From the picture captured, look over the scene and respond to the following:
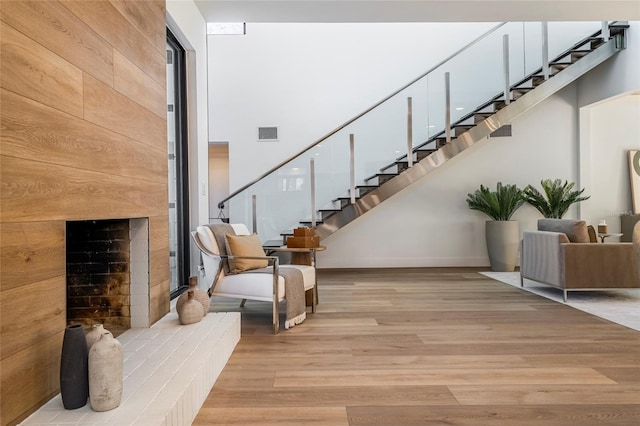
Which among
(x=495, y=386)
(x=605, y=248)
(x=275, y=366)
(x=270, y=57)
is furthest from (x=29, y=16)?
(x=270, y=57)

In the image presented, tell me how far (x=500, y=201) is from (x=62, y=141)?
6.59 meters

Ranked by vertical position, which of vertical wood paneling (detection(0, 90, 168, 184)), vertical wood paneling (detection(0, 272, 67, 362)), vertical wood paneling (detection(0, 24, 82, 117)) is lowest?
vertical wood paneling (detection(0, 272, 67, 362))

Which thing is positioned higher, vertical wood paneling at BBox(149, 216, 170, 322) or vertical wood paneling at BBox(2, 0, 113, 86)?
vertical wood paneling at BBox(2, 0, 113, 86)

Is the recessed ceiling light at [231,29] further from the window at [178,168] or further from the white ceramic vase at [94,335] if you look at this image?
the white ceramic vase at [94,335]

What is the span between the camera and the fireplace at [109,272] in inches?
112

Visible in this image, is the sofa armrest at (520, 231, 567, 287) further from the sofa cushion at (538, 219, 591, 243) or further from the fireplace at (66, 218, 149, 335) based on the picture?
the fireplace at (66, 218, 149, 335)

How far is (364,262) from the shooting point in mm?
7785

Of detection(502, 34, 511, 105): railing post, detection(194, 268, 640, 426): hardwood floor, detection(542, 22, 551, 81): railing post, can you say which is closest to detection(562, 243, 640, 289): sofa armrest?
detection(194, 268, 640, 426): hardwood floor

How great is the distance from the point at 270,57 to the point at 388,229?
3.64m

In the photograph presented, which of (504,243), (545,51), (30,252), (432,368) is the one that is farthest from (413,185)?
(30,252)

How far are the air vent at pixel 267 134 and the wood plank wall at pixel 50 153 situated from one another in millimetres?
5012

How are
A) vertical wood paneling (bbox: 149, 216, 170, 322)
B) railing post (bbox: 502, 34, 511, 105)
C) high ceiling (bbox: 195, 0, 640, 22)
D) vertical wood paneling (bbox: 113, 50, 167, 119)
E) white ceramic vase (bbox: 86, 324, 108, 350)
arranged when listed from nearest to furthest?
white ceramic vase (bbox: 86, 324, 108, 350)
vertical wood paneling (bbox: 113, 50, 167, 119)
vertical wood paneling (bbox: 149, 216, 170, 322)
high ceiling (bbox: 195, 0, 640, 22)
railing post (bbox: 502, 34, 511, 105)

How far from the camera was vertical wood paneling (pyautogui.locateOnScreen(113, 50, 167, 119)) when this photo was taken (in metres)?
2.57

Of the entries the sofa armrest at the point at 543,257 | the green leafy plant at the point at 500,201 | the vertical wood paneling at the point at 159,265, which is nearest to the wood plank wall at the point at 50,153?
the vertical wood paneling at the point at 159,265
